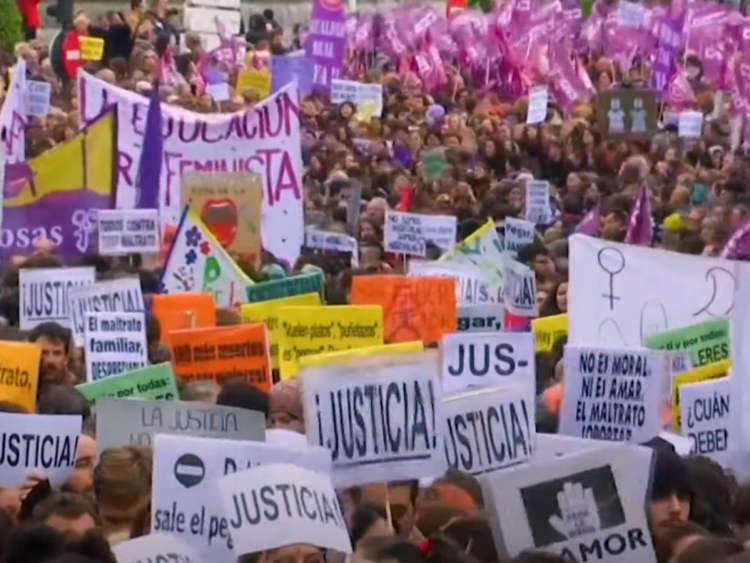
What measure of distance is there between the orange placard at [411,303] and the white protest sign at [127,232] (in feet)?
8.12

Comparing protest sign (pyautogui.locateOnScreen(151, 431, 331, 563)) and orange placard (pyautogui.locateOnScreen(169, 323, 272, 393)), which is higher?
protest sign (pyautogui.locateOnScreen(151, 431, 331, 563))

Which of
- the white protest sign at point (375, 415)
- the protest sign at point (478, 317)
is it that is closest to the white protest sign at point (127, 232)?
the protest sign at point (478, 317)

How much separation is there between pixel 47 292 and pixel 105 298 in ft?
1.96

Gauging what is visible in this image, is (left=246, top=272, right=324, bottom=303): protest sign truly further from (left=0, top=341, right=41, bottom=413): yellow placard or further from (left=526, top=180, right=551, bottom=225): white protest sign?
(left=526, top=180, right=551, bottom=225): white protest sign

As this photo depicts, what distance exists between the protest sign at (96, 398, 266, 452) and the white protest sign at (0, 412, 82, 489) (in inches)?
4.2

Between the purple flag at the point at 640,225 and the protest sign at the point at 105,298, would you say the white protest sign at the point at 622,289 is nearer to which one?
the protest sign at the point at 105,298

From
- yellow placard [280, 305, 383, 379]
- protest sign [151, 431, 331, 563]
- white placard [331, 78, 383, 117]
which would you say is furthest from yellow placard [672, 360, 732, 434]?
white placard [331, 78, 383, 117]

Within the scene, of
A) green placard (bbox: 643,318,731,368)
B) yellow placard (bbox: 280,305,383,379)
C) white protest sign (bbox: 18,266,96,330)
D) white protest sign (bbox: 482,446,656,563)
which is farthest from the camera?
white protest sign (bbox: 18,266,96,330)

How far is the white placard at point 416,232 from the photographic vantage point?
1465 cm

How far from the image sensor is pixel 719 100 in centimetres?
2583

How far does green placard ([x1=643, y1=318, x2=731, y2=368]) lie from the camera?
9.13m

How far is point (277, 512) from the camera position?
559 centimetres

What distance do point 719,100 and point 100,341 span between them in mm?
17148

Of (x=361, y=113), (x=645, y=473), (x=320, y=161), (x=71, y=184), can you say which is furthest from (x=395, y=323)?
(x=361, y=113)
